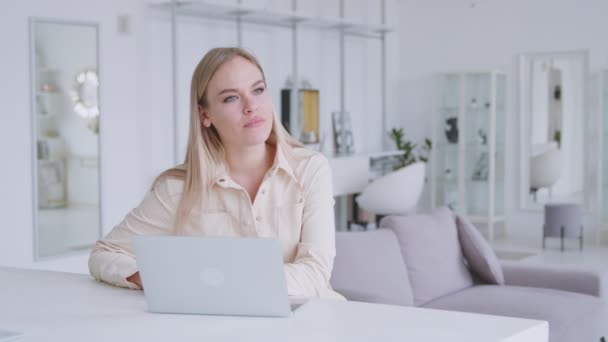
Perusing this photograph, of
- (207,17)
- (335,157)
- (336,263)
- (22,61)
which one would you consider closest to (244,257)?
(336,263)

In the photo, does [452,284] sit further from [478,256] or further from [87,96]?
[87,96]

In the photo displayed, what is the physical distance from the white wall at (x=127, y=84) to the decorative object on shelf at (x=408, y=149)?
1002 mm

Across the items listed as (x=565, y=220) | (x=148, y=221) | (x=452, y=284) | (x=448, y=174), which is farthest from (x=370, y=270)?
(x=448, y=174)

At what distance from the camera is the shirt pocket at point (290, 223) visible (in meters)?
2.45

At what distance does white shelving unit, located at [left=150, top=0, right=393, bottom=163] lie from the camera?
6.87 m

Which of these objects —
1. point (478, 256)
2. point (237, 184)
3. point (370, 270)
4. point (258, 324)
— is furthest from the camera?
point (478, 256)

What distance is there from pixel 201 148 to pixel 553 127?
7.30 m

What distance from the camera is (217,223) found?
2506 mm

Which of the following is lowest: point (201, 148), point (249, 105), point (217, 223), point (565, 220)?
point (565, 220)

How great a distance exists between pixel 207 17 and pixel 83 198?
206 centimetres

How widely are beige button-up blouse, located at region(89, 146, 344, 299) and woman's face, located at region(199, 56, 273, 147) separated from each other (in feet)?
0.35

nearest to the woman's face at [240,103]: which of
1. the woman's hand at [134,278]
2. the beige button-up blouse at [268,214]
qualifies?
the beige button-up blouse at [268,214]

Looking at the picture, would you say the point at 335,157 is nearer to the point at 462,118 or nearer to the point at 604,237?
the point at 462,118

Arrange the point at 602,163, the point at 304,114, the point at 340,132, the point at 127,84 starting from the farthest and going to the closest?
the point at 340,132 → the point at 602,163 → the point at 304,114 → the point at 127,84
